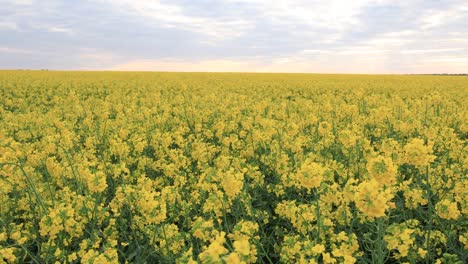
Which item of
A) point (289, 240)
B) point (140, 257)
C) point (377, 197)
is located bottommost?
point (140, 257)

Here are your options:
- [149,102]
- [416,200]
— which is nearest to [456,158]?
[416,200]

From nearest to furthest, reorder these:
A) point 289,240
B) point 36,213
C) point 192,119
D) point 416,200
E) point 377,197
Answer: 1. point 377,197
2. point 289,240
3. point 416,200
4. point 36,213
5. point 192,119

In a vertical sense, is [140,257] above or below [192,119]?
below

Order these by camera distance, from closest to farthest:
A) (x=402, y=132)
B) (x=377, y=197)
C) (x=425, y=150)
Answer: (x=377, y=197)
(x=425, y=150)
(x=402, y=132)

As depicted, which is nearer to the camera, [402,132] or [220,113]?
[402,132]

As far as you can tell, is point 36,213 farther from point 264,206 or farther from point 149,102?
point 149,102

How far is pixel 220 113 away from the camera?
33.3 ft

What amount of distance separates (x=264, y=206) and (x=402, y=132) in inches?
147

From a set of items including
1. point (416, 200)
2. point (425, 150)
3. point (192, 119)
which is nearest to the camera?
point (425, 150)

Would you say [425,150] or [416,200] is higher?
[425,150]

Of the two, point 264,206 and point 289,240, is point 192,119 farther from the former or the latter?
point 289,240

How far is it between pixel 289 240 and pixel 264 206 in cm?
178

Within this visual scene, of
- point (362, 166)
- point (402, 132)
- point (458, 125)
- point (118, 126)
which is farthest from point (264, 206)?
point (458, 125)

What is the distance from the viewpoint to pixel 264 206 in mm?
4758
